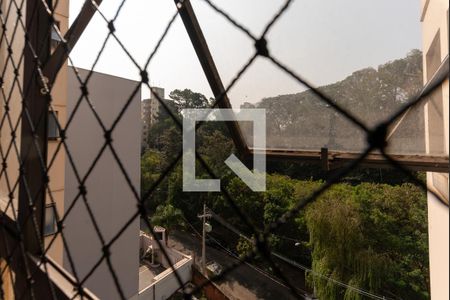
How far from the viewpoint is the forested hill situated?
2.38 ft

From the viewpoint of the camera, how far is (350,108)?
0.77 metres

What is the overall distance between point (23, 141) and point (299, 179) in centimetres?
671

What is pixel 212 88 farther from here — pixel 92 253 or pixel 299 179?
pixel 299 179

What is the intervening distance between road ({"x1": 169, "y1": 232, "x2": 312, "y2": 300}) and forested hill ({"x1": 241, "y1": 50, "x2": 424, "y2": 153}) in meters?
5.20

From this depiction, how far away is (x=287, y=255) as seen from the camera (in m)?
6.89

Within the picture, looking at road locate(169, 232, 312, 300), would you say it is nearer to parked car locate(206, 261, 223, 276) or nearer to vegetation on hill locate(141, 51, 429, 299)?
parked car locate(206, 261, 223, 276)

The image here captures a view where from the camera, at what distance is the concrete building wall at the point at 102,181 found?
2.83 m

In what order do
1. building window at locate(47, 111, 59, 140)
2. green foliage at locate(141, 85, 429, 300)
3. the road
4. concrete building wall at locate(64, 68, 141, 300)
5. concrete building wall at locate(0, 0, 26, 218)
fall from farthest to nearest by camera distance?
the road, green foliage at locate(141, 85, 429, 300), concrete building wall at locate(64, 68, 141, 300), concrete building wall at locate(0, 0, 26, 218), building window at locate(47, 111, 59, 140)

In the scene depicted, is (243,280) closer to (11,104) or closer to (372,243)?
(372,243)

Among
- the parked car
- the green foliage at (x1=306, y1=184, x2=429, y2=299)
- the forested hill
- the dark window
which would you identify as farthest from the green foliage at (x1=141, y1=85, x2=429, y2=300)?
the dark window

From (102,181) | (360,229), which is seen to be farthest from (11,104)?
(360,229)

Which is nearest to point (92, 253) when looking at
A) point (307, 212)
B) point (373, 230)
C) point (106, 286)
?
point (106, 286)

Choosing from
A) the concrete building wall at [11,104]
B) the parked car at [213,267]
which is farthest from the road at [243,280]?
the concrete building wall at [11,104]

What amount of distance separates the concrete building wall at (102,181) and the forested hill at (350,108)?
6.48ft
